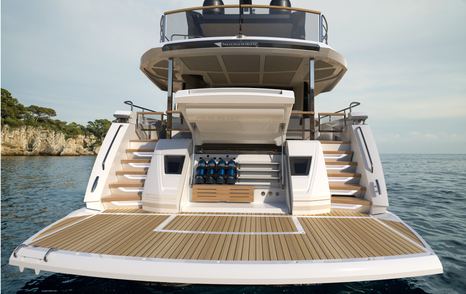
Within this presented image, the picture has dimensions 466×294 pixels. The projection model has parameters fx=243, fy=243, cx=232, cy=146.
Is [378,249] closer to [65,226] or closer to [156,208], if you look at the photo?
[156,208]

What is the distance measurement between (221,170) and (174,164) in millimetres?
1046

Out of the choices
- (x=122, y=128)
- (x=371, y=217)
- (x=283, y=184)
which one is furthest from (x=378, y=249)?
(x=122, y=128)

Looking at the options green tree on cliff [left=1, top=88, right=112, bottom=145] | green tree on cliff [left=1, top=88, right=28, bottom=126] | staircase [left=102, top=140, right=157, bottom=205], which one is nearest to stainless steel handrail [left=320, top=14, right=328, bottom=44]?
staircase [left=102, top=140, right=157, bottom=205]

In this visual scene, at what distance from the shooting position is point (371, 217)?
4469mm

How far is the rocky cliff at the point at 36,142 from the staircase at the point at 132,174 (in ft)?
193

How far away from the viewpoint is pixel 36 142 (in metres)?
54.0

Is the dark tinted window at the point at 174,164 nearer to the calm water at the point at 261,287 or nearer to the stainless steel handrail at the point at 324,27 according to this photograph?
the calm water at the point at 261,287

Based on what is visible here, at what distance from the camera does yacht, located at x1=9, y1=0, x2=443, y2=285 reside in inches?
108

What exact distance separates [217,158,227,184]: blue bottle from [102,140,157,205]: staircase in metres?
1.69

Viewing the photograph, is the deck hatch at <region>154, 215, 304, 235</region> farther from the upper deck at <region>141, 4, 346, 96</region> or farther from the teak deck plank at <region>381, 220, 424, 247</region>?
the upper deck at <region>141, 4, 346, 96</region>

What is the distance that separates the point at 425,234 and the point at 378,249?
4236 mm

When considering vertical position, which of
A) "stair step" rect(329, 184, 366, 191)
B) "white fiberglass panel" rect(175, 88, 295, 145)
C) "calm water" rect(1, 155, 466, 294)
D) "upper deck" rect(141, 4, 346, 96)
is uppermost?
"upper deck" rect(141, 4, 346, 96)

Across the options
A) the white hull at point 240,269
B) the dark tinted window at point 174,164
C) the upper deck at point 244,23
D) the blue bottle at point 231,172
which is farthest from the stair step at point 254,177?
the upper deck at point 244,23

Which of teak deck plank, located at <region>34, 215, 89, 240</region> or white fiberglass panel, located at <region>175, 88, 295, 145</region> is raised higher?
white fiberglass panel, located at <region>175, 88, 295, 145</region>
